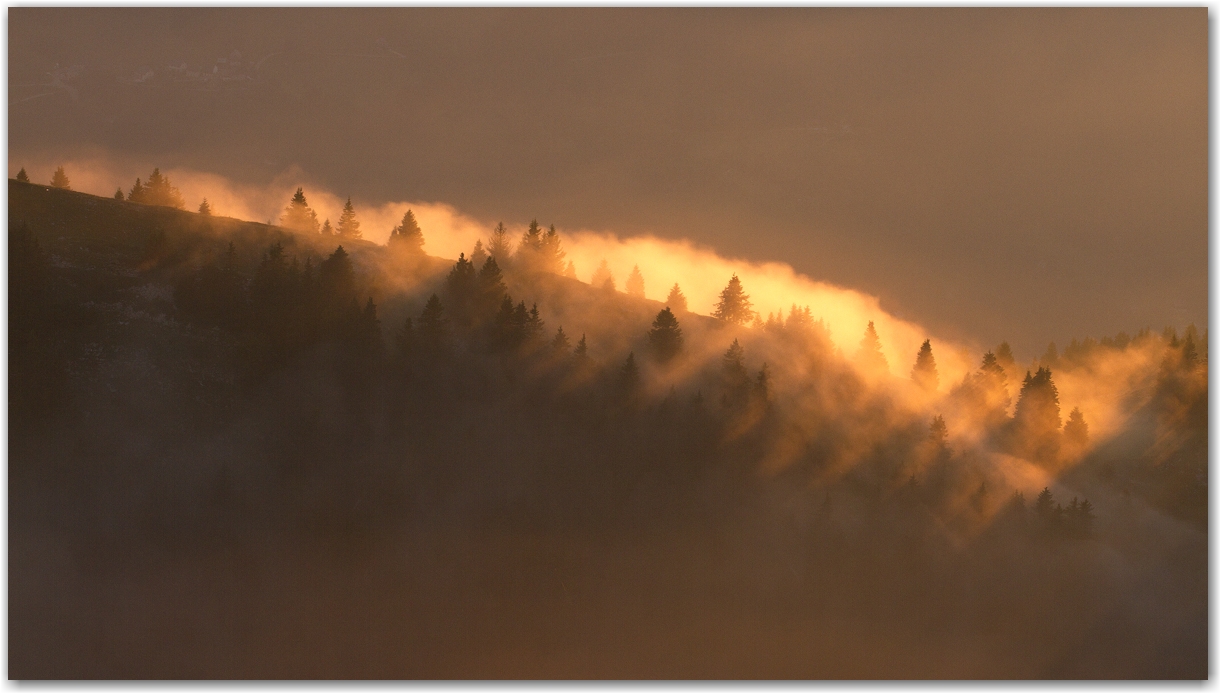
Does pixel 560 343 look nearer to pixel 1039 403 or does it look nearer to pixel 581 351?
pixel 581 351

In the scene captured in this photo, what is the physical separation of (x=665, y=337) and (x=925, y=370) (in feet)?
88.6

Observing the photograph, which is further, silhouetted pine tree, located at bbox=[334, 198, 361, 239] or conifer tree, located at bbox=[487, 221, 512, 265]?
conifer tree, located at bbox=[487, 221, 512, 265]

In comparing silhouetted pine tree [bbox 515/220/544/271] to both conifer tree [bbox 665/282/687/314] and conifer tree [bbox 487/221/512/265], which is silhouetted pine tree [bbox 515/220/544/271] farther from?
conifer tree [bbox 665/282/687/314]

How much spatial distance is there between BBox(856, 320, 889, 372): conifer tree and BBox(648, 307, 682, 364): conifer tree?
60.8ft

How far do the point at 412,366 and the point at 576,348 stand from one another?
1486cm

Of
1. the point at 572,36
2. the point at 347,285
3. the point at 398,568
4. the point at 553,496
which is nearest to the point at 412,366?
the point at 347,285

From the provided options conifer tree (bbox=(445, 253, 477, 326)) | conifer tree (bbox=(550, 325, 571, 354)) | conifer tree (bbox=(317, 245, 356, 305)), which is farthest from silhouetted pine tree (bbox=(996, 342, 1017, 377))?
conifer tree (bbox=(317, 245, 356, 305))

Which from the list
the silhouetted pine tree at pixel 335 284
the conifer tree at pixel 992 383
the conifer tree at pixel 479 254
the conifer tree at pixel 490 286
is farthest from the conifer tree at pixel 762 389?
the silhouetted pine tree at pixel 335 284

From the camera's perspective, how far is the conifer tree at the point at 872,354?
9262 cm

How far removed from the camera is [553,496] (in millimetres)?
65562

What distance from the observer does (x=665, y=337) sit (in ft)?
289

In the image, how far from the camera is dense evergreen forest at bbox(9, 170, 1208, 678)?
4769 centimetres

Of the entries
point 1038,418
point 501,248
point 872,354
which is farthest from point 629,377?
point 1038,418

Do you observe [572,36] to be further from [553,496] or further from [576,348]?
[576,348]
